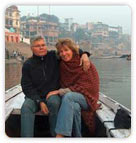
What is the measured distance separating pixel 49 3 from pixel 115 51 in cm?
60

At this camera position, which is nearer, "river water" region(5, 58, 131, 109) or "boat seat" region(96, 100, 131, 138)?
"boat seat" region(96, 100, 131, 138)

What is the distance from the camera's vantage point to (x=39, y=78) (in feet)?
7.38

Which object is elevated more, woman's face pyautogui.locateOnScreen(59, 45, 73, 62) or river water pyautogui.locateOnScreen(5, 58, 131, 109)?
woman's face pyautogui.locateOnScreen(59, 45, 73, 62)

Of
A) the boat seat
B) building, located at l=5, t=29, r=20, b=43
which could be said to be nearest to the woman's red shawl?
the boat seat

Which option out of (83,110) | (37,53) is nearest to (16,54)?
(37,53)

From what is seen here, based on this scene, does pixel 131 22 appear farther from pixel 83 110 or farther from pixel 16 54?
pixel 16 54

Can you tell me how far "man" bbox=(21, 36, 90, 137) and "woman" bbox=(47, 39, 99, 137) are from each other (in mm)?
47

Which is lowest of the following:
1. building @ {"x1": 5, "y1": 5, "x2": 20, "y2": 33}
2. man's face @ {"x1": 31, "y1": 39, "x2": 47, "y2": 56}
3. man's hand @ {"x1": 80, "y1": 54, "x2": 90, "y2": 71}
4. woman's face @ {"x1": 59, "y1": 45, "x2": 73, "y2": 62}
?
man's hand @ {"x1": 80, "y1": 54, "x2": 90, "y2": 71}

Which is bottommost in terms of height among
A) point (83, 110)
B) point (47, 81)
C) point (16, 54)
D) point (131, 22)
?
point (83, 110)

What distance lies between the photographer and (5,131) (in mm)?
2303

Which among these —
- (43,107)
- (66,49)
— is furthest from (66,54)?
(43,107)

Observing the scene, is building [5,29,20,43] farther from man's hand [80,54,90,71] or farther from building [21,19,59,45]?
man's hand [80,54,90,71]

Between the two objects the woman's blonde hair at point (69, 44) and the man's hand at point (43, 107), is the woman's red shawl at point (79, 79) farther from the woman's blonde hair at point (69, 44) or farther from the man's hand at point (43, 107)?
the man's hand at point (43, 107)

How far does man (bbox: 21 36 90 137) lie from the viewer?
2234 millimetres
